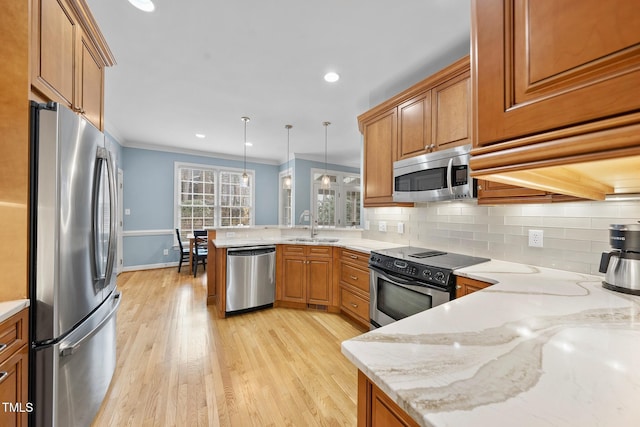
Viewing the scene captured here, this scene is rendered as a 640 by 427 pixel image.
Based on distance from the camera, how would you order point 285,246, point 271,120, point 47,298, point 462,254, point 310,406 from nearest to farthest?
point 47,298
point 310,406
point 462,254
point 285,246
point 271,120

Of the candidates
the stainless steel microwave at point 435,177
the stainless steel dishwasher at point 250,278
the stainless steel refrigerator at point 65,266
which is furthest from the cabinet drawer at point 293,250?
the stainless steel refrigerator at point 65,266

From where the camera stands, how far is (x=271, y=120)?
13.0ft

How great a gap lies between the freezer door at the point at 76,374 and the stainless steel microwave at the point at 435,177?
2470mm

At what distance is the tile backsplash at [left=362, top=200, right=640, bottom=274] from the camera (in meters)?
1.59

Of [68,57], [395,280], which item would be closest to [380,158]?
[395,280]

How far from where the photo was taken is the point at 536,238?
1851mm

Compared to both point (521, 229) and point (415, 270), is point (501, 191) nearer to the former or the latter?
point (521, 229)

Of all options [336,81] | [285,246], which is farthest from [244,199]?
[336,81]

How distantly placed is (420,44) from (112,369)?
137 inches

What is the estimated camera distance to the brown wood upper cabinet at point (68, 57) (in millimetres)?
1202

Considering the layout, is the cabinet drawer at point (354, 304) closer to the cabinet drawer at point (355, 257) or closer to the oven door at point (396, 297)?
Result: the oven door at point (396, 297)

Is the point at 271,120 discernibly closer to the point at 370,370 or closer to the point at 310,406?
the point at 310,406

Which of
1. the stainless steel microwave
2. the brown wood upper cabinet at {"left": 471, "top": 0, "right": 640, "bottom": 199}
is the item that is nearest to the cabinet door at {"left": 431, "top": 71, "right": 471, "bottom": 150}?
the stainless steel microwave

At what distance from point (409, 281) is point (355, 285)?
873mm
